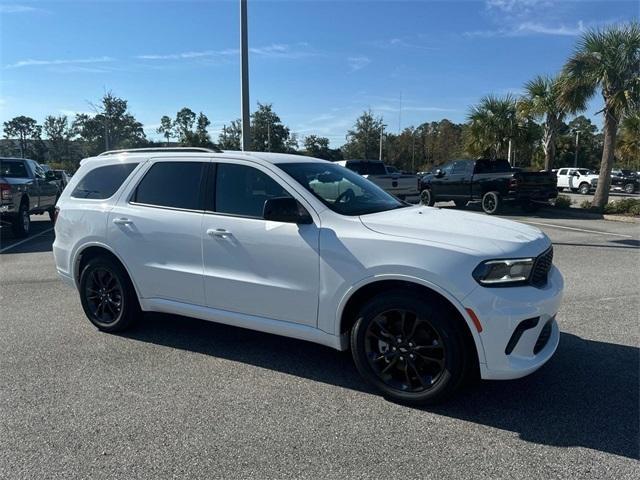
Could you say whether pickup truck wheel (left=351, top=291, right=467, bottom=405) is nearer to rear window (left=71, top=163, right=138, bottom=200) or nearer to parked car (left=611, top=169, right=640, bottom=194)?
rear window (left=71, top=163, right=138, bottom=200)

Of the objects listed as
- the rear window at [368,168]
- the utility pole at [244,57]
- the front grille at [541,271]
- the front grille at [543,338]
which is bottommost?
the front grille at [543,338]

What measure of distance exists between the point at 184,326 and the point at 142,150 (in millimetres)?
1905

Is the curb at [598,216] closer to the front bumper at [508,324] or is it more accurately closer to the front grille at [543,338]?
the front grille at [543,338]

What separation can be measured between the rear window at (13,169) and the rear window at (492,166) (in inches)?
577

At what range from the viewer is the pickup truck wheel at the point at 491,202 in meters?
18.1

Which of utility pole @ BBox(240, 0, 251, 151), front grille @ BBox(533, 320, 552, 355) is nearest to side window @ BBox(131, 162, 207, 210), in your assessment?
front grille @ BBox(533, 320, 552, 355)

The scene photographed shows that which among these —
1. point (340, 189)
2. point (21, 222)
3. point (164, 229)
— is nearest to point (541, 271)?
point (340, 189)

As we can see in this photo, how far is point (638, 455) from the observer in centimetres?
303

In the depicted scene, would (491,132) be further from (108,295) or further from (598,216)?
(108,295)

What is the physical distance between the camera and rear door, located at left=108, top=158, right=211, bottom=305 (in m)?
4.54

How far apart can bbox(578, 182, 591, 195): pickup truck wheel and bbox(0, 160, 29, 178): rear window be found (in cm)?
3048

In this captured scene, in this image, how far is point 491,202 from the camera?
18.4 metres

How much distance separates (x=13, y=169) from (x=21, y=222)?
1.87 m

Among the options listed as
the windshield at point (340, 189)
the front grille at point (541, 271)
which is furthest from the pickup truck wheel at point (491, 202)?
the front grille at point (541, 271)
